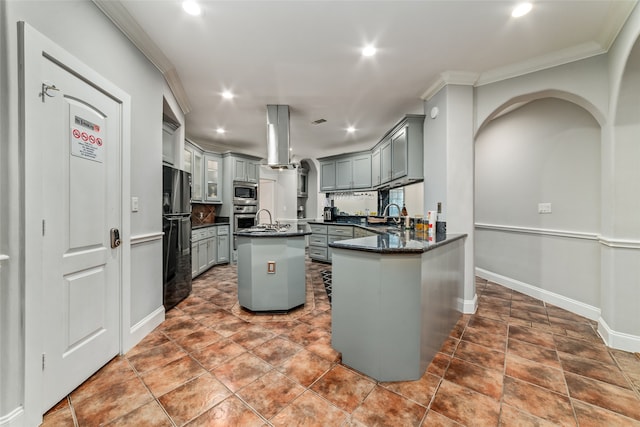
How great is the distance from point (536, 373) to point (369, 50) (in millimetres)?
2942

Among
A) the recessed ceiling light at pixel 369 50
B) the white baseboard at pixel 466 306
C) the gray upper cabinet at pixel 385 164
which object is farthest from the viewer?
the gray upper cabinet at pixel 385 164

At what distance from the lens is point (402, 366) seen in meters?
1.64

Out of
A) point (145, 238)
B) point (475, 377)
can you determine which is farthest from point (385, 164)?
point (145, 238)

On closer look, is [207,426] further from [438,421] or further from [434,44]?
[434,44]

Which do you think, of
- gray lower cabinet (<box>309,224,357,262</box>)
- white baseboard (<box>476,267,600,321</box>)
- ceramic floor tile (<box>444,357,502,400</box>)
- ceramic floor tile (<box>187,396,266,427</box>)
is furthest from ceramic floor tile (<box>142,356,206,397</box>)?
white baseboard (<box>476,267,600,321</box>)

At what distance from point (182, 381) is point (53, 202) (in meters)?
Answer: 1.37

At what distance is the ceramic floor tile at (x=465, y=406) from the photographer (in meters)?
1.33

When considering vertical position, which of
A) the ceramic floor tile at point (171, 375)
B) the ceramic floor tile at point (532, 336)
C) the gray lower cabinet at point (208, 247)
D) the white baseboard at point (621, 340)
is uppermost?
the gray lower cabinet at point (208, 247)

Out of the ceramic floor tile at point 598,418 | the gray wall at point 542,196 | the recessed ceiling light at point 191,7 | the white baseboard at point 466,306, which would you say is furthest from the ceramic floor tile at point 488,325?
the recessed ceiling light at point 191,7

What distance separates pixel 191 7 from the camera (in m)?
1.77

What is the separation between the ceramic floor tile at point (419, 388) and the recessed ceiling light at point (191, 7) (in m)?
2.97

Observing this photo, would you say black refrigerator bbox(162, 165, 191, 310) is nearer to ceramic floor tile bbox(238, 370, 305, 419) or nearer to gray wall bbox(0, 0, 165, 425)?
gray wall bbox(0, 0, 165, 425)

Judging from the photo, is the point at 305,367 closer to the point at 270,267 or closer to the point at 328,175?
the point at 270,267

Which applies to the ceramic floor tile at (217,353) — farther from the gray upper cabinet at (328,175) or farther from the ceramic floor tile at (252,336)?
the gray upper cabinet at (328,175)
